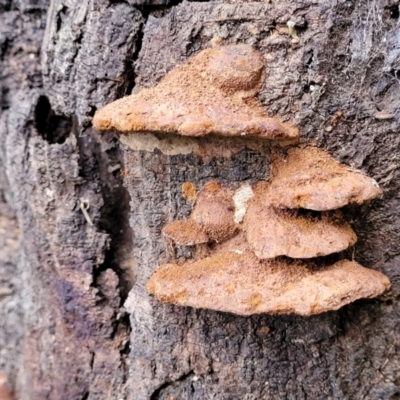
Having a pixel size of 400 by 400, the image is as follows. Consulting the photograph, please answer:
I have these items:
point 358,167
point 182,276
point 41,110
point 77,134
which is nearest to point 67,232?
point 77,134

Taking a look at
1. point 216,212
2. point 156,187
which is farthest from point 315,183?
point 156,187

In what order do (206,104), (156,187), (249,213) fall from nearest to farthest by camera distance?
(206,104) < (249,213) < (156,187)

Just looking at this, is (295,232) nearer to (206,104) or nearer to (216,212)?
(216,212)

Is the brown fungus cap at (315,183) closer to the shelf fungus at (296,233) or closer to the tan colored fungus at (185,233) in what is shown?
the shelf fungus at (296,233)

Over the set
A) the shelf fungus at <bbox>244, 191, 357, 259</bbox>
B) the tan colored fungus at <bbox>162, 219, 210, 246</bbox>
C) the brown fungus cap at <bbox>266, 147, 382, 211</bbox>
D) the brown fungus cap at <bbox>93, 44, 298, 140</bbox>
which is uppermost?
the brown fungus cap at <bbox>93, 44, 298, 140</bbox>

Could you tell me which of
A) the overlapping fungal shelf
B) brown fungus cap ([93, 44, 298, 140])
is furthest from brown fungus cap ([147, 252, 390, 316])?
brown fungus cap ([93, 44, 298, 140])

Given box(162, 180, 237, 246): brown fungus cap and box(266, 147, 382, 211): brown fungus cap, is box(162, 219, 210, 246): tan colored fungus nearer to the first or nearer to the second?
box(162, 180, 237, 246): brown fungus cap
